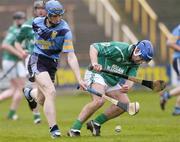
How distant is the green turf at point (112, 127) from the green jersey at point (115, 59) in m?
0.99

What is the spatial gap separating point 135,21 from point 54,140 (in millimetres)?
21906

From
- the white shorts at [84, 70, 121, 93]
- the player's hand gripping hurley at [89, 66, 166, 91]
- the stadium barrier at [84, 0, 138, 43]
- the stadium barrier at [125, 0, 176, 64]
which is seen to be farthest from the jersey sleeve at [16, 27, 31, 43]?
the stadium barrier at [125, 0, 176, 64]

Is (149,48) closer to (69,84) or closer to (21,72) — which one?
(21,72)

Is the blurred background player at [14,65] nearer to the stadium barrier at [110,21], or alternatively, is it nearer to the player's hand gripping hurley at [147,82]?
the player's hand gripping hurley at [147,82]

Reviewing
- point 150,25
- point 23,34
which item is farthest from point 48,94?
point 150,25

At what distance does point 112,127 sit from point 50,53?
2.53m

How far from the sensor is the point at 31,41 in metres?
17.0

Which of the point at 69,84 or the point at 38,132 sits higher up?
the point at 38,132

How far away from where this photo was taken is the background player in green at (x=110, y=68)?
12086mm

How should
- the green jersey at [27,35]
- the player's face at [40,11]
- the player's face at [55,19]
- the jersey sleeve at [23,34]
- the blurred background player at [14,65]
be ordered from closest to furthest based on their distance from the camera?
1. the player's face at [55,19]
2. the player's face at [40,11]
3. the green jersey at [27,35]
4. the jersey sleeve at [23,34]
5. the blurred background player at [14,65]

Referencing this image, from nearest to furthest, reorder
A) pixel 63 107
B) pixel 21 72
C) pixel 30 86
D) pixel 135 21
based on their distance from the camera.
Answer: pixel 30 86 < pixel 21 72 < pixel 63 107 < pixel 135 21

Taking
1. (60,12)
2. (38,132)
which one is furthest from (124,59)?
(38,132)

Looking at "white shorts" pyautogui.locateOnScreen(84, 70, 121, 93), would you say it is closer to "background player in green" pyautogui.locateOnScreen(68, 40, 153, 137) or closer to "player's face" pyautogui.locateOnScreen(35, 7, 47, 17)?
"background player in green" pyautogui.locateOnScreen(68, 40, 153, 137)

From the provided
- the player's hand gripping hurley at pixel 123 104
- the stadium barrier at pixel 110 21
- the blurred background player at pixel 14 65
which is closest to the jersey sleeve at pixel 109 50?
the player's hand gripping hurley at pixel 123 104
